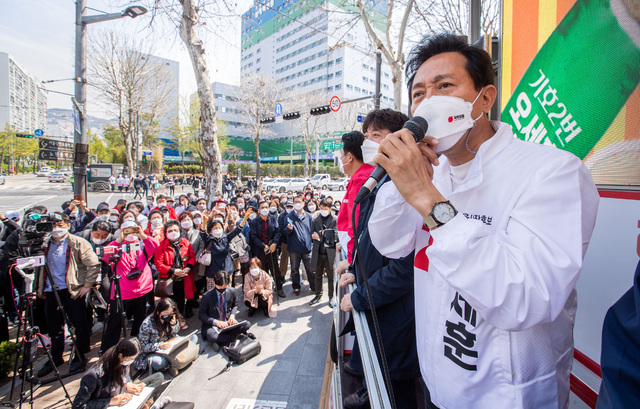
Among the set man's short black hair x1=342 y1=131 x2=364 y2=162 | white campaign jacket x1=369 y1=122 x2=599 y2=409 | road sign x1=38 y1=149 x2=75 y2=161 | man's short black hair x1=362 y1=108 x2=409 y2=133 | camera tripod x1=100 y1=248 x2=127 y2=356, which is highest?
road sign x1=38 y1=149 x2=75 y2=161

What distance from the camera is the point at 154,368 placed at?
165 inches

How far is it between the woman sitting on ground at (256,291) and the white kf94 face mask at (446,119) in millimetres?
5165

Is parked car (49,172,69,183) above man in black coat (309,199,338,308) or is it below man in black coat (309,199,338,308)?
above

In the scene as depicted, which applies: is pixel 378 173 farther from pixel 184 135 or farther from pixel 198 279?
pixel 184 135

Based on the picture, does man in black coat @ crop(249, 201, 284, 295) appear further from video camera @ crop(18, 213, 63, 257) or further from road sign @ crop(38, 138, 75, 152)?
road sign @ crop(38, 138, 75, 152)

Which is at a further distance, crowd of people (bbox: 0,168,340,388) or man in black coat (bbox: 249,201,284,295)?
man in black coat (bbox: 249,201,284,295)

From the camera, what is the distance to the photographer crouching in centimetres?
431

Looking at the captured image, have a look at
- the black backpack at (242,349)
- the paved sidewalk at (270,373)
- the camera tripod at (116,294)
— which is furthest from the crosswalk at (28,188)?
the black backpack at (242,349)

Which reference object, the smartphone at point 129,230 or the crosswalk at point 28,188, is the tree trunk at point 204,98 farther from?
the crosswalk at point 28,188

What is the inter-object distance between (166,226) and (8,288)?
2.20 m

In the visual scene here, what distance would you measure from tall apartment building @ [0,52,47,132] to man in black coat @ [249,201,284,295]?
8536 cm

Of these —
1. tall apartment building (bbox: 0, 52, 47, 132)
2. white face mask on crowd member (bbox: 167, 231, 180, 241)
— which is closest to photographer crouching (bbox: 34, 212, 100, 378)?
white face mask on crowd member (bbox: 167, 231, 180, 241)

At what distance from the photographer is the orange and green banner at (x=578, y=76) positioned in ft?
4.34

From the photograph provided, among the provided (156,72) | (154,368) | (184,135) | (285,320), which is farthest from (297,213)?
(184,135)
